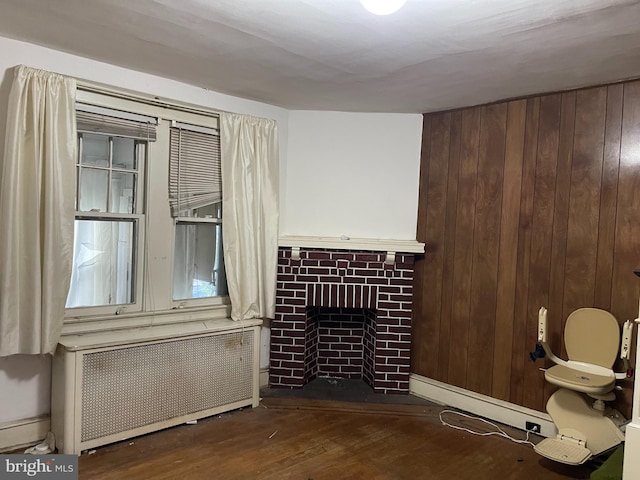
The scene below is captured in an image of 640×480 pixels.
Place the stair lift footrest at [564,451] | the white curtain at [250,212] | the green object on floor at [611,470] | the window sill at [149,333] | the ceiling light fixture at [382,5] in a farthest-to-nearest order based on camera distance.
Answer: the white curtain at [250,212] → the window sill at [149,333] → the stair lift footrest at [564,451] → the green object on floor at [611,470] → the ceiling light fixture at [382,5]

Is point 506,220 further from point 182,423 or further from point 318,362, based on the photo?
point 182,423

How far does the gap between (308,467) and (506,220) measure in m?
2.23

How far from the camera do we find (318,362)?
446 cm

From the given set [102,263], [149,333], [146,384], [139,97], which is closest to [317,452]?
[146,384]

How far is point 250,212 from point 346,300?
1106 mm

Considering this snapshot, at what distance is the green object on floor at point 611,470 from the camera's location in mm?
2442

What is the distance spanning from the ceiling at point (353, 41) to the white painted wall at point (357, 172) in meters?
0.63

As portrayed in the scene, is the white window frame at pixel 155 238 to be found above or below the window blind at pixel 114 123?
below

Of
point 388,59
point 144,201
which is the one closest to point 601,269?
point 388,59

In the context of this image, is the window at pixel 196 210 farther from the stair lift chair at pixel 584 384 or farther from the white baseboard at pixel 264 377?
the stair lift chair at pixel 584 384

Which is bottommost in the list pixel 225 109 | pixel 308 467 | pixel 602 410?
pixel 308 467

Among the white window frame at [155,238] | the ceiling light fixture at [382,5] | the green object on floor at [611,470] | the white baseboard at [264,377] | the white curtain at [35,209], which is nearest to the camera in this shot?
the ceiling light fixture at [382,5]

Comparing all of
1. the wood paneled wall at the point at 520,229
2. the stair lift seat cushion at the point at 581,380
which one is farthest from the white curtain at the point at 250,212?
the stair lift seat cushion at the point at 581,380

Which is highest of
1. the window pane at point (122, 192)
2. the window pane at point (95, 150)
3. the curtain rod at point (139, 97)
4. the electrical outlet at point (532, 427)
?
the curtain rod at point (139, 97)
